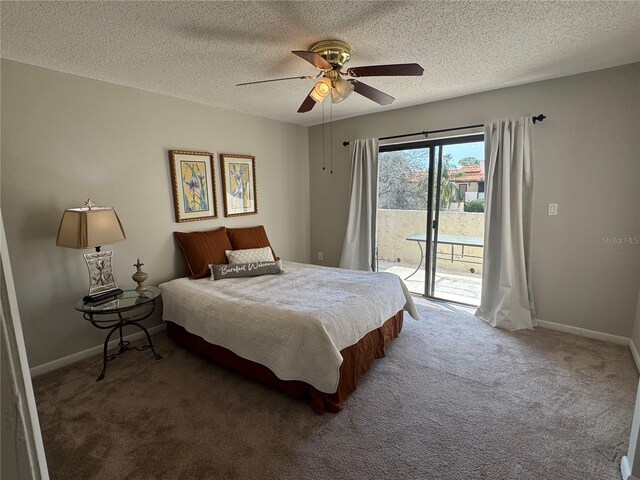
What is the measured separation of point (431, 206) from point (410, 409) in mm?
2554

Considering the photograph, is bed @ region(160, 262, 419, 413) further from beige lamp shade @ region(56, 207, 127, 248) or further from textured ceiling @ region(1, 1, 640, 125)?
textured ceiling @ region(1, 1, 640, 125)

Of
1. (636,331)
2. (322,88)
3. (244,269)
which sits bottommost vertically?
(636,331)

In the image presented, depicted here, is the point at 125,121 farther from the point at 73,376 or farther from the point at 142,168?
the point at 73,376

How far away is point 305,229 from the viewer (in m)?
5.02

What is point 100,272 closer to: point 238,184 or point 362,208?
point 238,184

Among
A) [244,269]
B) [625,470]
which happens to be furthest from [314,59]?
[625,470]

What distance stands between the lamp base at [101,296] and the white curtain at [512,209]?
12.3 feet

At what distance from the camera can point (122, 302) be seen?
8.31 ft

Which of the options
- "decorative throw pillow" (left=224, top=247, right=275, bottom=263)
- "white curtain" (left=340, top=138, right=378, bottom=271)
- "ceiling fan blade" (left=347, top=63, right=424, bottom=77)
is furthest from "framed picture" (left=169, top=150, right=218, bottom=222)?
"ceiling fan blade" (left=347, top=63, right=424, bottom=77)

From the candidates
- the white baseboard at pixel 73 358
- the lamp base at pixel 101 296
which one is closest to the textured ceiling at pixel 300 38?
the lamp base at pixel 101 296

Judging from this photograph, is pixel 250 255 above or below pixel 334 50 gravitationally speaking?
below

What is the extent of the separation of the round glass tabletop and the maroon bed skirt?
0.47 m

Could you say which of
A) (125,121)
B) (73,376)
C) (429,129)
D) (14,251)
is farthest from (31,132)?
(429,129)

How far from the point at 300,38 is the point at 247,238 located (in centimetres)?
234
